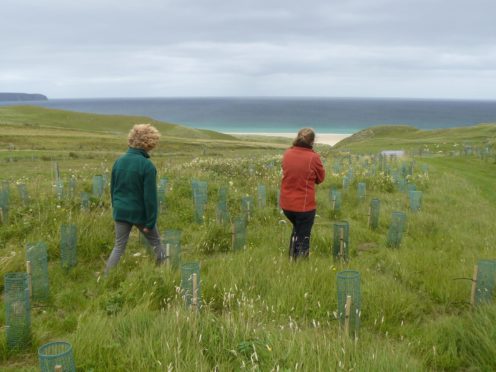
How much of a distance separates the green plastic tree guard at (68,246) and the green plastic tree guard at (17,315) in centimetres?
171

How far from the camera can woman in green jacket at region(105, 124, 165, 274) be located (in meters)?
5.27

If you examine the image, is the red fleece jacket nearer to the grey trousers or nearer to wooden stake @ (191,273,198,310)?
the grey trousers

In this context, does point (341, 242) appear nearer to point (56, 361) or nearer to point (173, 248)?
point (173, 248)

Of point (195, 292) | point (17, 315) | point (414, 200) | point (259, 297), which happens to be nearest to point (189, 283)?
point (195, 292)

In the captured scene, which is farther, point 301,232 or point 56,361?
point 301,232

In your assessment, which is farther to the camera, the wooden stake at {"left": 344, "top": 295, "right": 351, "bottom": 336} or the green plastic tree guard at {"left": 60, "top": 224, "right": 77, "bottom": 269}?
the green plastic tree guard at {"left": 60, "top": 224, "right": 77, "bottom": 269}

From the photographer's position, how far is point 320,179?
5871 millimetres

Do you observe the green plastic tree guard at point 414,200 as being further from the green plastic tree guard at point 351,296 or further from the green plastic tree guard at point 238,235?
the green plastic tree guard at point 351,296

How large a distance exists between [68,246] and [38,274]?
3.17ft

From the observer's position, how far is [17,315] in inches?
142

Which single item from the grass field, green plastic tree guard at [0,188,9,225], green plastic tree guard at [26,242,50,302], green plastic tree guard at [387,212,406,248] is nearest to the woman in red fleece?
the grass field

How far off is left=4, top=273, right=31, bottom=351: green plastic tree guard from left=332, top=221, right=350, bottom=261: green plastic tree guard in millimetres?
3683

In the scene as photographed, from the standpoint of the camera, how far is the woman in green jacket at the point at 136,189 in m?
5.27

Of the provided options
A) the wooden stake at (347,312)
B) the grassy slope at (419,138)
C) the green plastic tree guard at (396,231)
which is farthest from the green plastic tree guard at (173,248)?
the grassy slope at (419,138)
